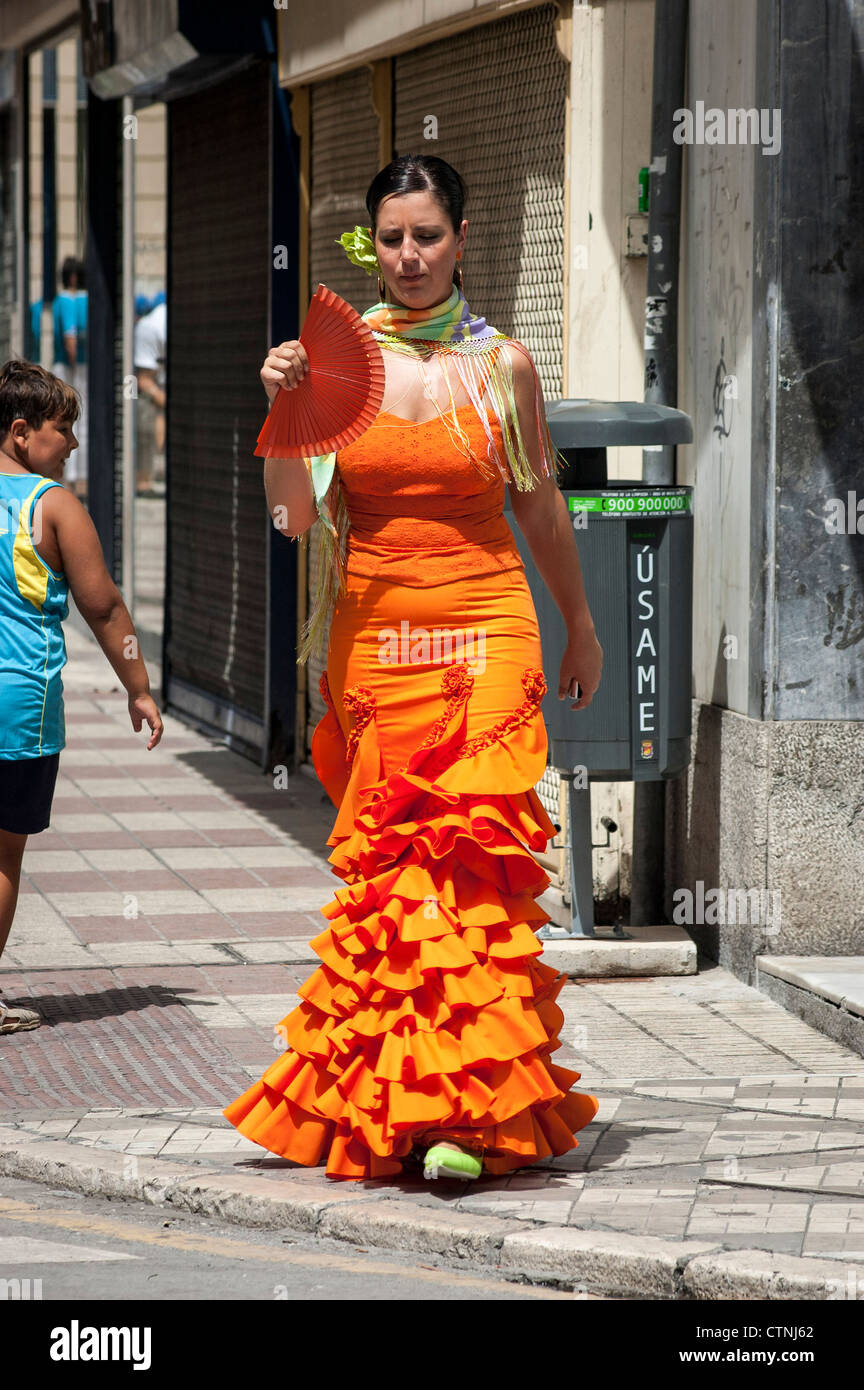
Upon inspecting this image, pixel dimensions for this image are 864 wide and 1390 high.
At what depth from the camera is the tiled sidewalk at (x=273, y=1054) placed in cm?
483

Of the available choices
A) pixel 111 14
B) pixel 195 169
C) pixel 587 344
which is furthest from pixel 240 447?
pixel 587 344

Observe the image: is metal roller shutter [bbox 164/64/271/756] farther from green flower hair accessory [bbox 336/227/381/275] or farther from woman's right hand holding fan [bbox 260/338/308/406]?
woman's right hand holding fan [bbox 260/338/308/406]

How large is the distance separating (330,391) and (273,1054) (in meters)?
2.07

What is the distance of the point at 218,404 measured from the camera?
1220cm

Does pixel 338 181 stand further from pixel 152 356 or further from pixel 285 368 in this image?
pixel 152 356

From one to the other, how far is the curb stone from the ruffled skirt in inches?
5.9

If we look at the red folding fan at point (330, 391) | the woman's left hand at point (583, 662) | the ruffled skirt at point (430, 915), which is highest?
the red folding fan at point (330, 391)

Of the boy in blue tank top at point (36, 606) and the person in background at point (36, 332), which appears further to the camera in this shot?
the person in background at point (36, 332)

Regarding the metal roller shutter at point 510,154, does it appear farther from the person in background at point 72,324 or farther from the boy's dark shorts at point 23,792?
the person in background at point 72,324

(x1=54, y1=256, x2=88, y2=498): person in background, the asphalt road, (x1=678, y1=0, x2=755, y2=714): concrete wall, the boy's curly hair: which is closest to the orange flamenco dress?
the asphalt road

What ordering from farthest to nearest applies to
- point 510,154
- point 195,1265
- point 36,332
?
point 36,332 → point 510,154 → point 195,1265

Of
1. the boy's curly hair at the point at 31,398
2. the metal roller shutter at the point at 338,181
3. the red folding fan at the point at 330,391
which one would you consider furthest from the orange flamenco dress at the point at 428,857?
the metal roller shutter at the point at 338,181

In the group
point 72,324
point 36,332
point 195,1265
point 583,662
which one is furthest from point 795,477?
point 36,332

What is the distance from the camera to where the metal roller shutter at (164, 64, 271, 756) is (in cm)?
1145
